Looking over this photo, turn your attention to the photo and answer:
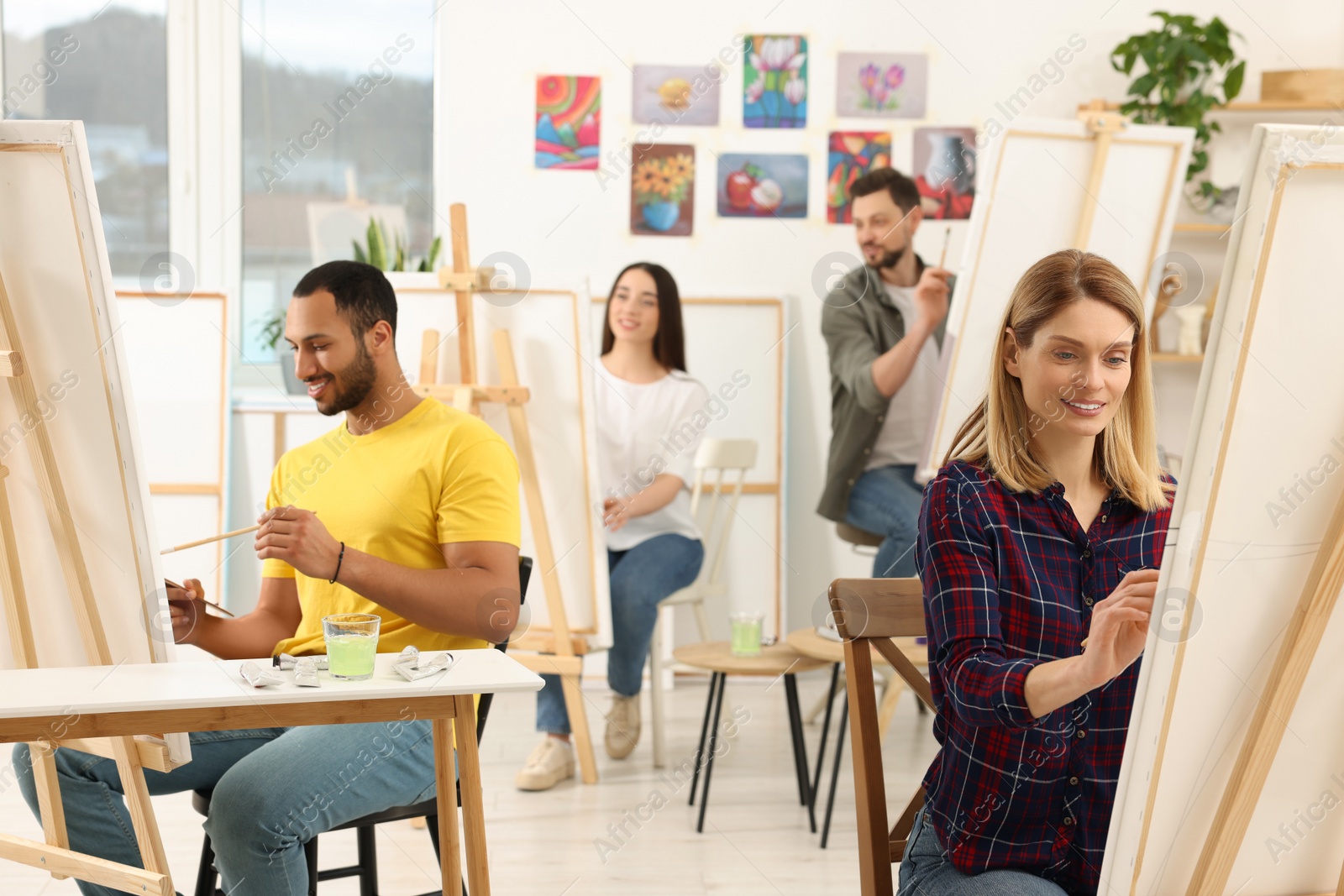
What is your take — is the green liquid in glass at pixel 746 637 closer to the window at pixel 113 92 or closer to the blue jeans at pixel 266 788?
the blue jeans at pixel 266 788

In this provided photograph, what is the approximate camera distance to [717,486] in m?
4.02

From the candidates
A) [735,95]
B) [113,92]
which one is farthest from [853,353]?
[113,92]

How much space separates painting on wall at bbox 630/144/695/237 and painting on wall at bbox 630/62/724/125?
0.33ft

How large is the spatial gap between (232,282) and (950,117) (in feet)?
8.97

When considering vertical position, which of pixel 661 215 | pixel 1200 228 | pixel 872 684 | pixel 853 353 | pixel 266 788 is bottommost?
pixel 266 788

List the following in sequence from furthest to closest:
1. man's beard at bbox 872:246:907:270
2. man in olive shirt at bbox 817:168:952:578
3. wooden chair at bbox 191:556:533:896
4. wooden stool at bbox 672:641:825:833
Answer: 1. man's beard at bbox 872:246:907:270
2. man in olive shirt at bbox 817:168:952:578
3. wooden stool at bbox 672:641:825:833
4. wooden chair at bbox 191:556:533:896

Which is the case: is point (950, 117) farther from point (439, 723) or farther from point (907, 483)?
point (439, 723)

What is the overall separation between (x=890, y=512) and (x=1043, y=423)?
2.18 m

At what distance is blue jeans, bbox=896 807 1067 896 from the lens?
1.22m

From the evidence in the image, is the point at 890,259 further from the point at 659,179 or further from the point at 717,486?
the point at 659,179

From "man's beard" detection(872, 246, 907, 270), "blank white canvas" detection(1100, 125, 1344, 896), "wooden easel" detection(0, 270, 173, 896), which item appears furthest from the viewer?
"man's beard" detection(872, 246, 907, 270)

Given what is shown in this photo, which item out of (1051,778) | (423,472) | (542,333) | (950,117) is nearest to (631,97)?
(950,117)

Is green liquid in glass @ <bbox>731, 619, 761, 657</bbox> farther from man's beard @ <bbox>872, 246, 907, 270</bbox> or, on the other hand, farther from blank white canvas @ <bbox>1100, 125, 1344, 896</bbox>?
blank white canvas @ <bbox>1100, 125, 1344, 896</bbox>

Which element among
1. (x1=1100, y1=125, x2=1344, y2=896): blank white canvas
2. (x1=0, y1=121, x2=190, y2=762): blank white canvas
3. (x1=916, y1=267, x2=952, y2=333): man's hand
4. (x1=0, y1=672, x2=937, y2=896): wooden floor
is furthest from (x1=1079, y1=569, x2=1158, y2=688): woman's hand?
(x1=916, y1=267, x2=952, y2=333): man's hand
